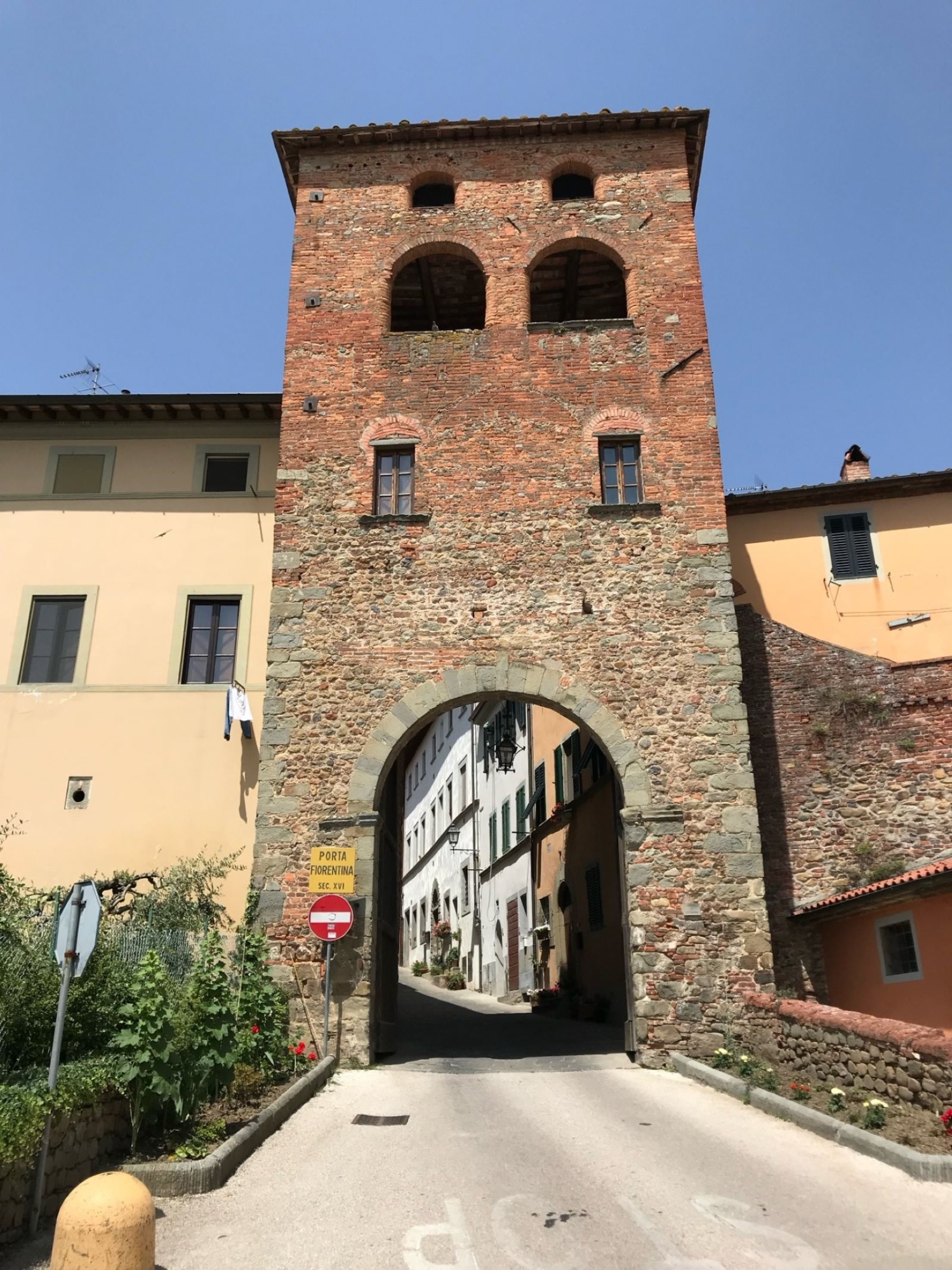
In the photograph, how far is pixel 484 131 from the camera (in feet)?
55.2

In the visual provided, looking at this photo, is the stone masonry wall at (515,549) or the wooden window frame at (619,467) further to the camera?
the wooden window frame at (619,467)

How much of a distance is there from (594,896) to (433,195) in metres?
14.0

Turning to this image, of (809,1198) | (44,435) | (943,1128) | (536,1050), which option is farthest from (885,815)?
(44,435)

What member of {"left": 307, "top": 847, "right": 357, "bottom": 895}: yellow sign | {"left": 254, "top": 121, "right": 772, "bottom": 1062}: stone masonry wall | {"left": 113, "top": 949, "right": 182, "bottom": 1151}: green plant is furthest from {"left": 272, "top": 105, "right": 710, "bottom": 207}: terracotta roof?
{"left": 113, "top": 949, "right": 182, "bottom": 1151}: green plant

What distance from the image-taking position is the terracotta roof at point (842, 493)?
1669 cm

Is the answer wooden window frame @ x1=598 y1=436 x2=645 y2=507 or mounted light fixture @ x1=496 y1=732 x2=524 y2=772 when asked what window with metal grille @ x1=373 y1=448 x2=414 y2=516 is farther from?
mounted light fixture @ x1=496 y1=732 x2=524 y2=772

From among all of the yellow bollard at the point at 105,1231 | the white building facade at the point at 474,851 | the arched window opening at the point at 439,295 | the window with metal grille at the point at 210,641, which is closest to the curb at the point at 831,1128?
the yellow bollard at the point at 105,1231

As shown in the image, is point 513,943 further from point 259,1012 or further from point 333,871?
point 259,1012

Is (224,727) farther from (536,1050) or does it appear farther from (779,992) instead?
(779,992)

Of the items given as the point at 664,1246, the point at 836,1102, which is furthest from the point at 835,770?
the point at 664,1246

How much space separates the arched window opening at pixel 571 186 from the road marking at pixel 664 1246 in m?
16.1

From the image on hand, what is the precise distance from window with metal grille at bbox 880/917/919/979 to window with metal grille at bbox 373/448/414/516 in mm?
8758

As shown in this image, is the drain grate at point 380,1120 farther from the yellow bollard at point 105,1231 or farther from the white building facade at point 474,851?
the white building facade at point 474,851

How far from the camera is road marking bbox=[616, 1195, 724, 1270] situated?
4.98 meters
